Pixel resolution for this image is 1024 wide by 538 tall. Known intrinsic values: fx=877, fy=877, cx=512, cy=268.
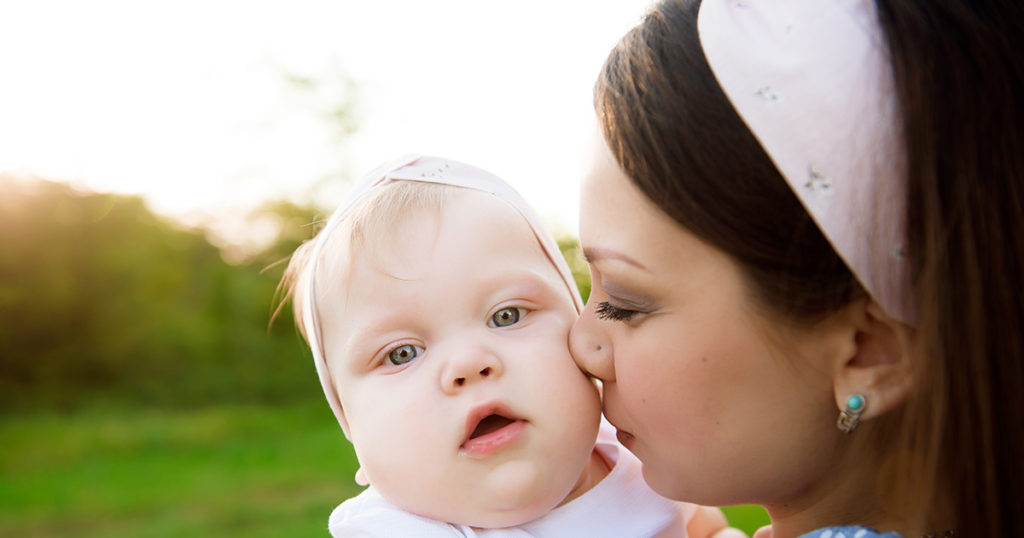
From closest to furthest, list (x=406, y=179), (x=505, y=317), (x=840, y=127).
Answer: (x=840, y=127)
(x=505, y=317)
(x=406, y=179)

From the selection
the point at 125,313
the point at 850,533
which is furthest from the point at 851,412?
the point at 125,313

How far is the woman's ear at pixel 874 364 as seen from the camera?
5.03 feet

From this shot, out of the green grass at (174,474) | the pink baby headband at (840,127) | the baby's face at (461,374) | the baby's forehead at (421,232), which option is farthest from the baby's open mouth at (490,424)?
the green grass at (174,474)

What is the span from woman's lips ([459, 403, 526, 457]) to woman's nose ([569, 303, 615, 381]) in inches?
7.0

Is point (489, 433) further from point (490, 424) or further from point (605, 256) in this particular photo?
point (605, 256)

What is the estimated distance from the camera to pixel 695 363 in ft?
5.37

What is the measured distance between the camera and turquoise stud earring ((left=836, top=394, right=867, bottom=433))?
1.56m

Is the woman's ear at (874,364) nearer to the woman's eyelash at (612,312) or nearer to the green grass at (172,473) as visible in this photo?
the woman's eyelash at (612,312)

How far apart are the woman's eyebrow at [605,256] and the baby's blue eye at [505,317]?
24 centimetres

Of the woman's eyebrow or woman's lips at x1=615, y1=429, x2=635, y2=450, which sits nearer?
the woman's eyebrow

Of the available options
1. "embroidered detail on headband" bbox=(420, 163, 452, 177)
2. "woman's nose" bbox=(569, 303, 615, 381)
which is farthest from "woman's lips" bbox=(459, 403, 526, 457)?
"embroidered detail on headband" bbox=(420, 163, 452, 177)

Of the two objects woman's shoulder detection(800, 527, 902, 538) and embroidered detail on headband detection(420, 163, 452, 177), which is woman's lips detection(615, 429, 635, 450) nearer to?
woman's shoulder detection(800, 527, 902, 538)

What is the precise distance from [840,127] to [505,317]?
81cm

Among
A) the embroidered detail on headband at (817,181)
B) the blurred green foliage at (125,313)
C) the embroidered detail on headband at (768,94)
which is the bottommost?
the embroidered detail on headband at (817,181)
